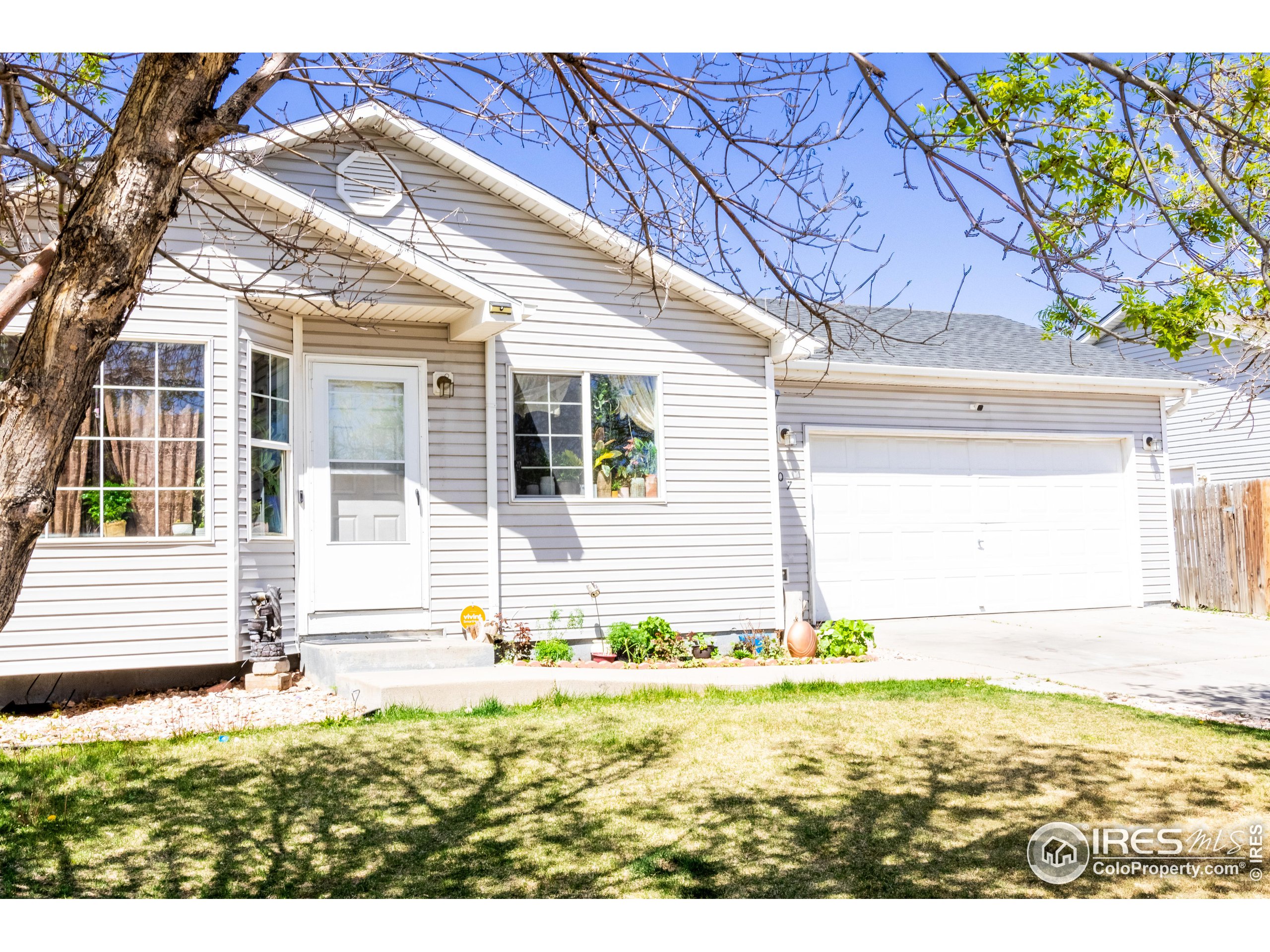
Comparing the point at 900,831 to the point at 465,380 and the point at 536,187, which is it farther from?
the point at 536,187

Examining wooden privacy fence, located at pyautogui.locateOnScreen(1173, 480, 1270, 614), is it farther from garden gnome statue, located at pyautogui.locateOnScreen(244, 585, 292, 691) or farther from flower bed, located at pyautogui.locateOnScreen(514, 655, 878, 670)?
garden gnome statue, located at pyautogui.locateOnScreen(244, 585, 292, 691)

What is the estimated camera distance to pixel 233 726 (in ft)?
22.5

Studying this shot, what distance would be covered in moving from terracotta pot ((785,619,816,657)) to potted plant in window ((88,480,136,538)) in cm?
594

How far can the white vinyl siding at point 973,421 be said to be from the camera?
11.9 meters

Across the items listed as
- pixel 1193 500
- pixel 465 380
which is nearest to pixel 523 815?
pixel 465 380

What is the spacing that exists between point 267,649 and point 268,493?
52.4 inches

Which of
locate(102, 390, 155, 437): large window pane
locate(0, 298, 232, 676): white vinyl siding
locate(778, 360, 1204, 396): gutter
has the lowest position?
locate(0, 298, 232, 676): white vinyl siding

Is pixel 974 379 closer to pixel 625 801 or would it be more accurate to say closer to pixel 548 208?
pixel 548 208

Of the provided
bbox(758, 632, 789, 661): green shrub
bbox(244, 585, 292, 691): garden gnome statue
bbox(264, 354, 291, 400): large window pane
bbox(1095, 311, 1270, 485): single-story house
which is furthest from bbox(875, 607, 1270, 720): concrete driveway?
bbox(264, 354, 291, 400): large window pane

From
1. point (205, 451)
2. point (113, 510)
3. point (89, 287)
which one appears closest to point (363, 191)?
point (205, 451)

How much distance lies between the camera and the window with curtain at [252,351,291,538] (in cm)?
852

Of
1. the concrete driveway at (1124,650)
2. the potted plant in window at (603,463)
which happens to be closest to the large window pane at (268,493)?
the potted plant in window at (603,463)

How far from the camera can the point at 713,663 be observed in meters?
9.70

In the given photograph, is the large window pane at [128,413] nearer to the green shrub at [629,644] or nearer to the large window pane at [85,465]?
the large window pane at [85,465]
